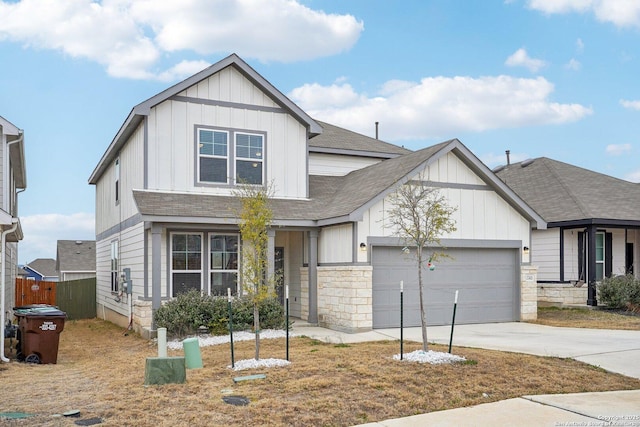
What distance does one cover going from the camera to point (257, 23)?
15727 mm

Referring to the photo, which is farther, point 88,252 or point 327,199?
point 88,252

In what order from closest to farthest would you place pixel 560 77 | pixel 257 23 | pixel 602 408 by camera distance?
pixel 602 408, pixel 257 23, pixel 560 77

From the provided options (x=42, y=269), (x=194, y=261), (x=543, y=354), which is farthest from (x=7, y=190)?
(x=42, y=269)

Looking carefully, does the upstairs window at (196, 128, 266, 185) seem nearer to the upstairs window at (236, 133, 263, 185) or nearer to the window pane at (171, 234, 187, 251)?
the upstairs window at (236, 133, 263, 185)

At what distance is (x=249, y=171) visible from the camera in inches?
642

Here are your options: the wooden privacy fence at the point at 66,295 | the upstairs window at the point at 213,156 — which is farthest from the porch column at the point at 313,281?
the wooden privacy fence at the point at 66,295

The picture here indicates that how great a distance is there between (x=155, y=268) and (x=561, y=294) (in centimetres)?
1324

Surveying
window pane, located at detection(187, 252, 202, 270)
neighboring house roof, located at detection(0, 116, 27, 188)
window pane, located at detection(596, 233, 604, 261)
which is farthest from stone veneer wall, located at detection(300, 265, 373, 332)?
window pane, located at detection(596, 233, 604, 261)

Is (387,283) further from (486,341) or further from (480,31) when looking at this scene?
(480,31)

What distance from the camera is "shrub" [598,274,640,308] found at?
1852 cm

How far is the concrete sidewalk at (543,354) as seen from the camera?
6652 millimetres

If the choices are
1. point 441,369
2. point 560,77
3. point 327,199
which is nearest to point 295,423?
point 441,369

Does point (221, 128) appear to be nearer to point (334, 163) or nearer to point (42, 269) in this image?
point (334, 163)

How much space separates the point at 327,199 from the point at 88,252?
3015 centimetres
